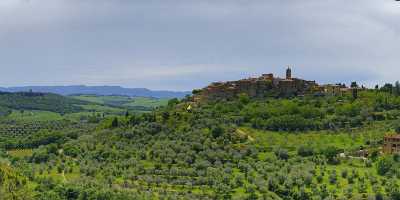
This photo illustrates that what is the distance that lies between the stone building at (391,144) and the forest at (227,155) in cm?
144

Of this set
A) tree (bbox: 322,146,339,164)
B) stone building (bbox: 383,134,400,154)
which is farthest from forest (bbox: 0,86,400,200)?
stone building (bbox: 383,134,400,154)

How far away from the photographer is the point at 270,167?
3159 inches

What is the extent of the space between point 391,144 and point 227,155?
833 inches

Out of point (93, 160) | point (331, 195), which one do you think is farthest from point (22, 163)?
point (331, 195)

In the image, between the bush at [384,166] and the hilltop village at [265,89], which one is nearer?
the bush at [384,166]

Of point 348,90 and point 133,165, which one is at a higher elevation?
point 348,90

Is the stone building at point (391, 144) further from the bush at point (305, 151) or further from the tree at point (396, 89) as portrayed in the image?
the tree at point (396, 89)

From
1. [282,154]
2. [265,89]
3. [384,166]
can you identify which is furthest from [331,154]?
[265,89]

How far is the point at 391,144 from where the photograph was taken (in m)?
86.9

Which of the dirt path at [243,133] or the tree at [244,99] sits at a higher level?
the tree at [244,99]

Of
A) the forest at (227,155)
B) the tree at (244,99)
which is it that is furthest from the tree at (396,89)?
the tree at (244,99)

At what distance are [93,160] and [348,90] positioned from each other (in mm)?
54234

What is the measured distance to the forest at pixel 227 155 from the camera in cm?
7262

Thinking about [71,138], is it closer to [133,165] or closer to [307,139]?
[133,165]
